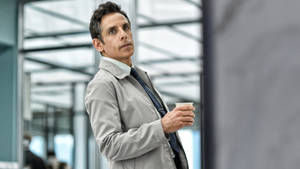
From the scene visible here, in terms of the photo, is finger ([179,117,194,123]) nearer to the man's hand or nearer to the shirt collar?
the man's hand

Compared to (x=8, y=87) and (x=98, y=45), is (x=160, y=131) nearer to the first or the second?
(x=98, y=45)

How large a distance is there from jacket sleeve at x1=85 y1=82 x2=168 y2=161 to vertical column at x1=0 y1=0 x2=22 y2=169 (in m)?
5.32

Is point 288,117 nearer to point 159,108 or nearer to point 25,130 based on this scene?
point 159,108

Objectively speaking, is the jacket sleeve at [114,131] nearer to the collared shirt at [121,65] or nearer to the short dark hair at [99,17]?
the collared shirt at [121,65]

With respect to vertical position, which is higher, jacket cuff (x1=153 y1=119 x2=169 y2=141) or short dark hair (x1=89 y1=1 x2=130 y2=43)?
short dark hair (x1=89 y1=1 x2=130 y2=43)

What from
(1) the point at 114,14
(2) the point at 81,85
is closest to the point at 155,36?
(2) the point at 81,85

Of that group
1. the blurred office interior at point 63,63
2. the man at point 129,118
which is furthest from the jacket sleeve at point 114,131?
the blurred office interior at point 63,63

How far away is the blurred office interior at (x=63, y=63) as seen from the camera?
6.21m

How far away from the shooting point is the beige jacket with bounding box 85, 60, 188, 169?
4.48 feet

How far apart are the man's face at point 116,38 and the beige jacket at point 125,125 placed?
0.30ft

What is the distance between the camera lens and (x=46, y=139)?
653cm

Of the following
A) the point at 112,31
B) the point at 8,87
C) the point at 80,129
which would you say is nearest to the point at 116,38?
the point at 112,31

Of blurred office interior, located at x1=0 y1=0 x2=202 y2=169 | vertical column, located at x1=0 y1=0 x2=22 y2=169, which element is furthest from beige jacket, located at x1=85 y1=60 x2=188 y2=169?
vertical column, located at x1=0 y1=0 x2=22 y2=169

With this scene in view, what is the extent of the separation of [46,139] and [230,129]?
6.52 m
